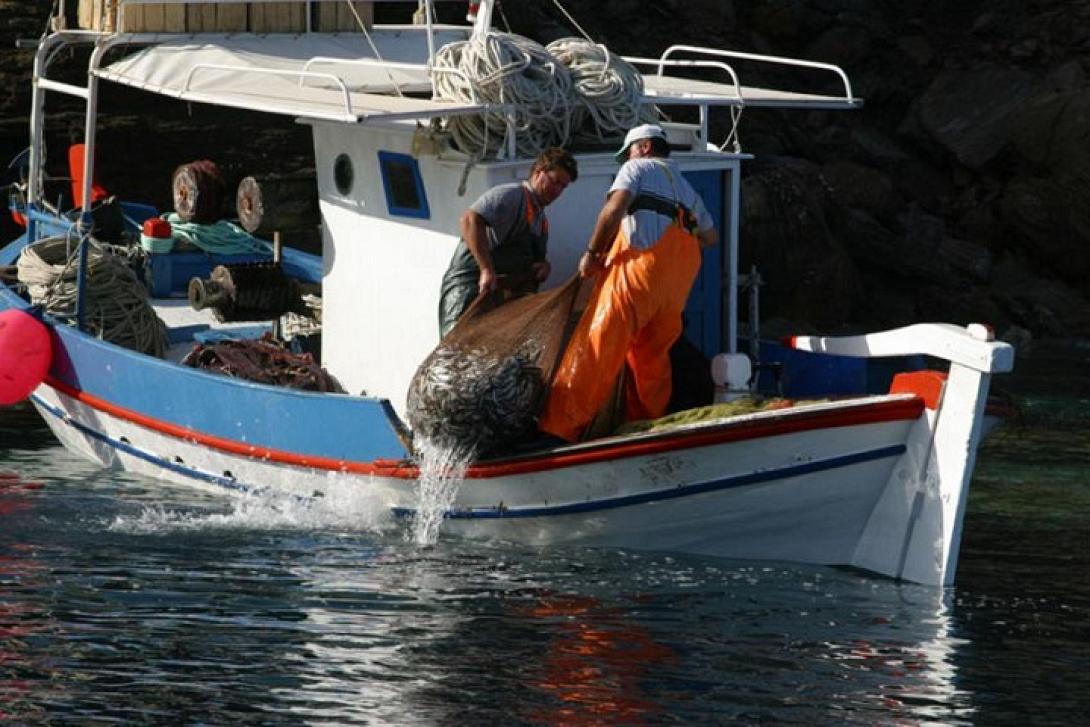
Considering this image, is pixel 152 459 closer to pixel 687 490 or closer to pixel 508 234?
pixel 508 234

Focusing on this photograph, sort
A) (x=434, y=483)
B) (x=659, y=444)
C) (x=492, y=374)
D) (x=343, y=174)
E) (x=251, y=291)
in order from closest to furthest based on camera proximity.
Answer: (x=659, y=444) < (x=492, y=374) < (x=434, y=483) < (x=343, y=174) < (x=251, y=291)

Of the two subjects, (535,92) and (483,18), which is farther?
(483,18)

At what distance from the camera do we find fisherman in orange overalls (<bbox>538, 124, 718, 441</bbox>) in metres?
11.8

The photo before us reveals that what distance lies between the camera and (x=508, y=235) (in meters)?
12.1

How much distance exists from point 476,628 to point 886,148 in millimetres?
14957

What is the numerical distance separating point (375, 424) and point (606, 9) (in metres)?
14.2

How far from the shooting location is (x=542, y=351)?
12.0 metres

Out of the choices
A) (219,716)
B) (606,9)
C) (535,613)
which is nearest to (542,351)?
(535,613)

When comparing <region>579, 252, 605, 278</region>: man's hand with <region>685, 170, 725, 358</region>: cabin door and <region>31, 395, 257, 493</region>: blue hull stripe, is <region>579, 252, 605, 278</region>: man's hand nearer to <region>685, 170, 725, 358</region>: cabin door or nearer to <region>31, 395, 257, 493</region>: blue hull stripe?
<region>685, 170, 725, 358</region>: cabin door

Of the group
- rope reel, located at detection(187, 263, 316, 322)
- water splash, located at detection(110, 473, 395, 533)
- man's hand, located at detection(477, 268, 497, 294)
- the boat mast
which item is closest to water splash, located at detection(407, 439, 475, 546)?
water splash, located at detection(110, 473, 395, 533)

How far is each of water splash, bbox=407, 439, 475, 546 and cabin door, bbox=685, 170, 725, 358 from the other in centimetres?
166

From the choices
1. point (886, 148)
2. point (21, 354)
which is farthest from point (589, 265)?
point (886, 148)

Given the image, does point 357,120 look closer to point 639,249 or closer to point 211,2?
point 639,249

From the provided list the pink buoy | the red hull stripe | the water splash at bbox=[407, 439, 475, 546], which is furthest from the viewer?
the pink buoy
